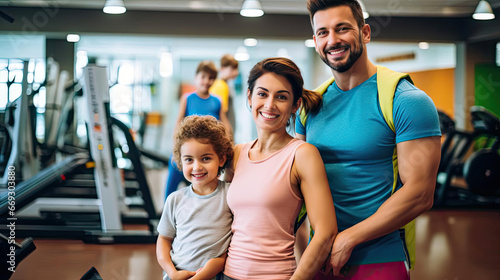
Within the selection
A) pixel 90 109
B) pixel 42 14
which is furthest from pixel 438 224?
pixel 42 14

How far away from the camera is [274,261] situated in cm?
121

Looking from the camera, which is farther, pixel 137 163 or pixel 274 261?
pixel 137 163

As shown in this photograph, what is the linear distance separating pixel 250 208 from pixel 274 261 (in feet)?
0.53

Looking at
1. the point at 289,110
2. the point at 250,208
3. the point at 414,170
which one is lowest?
the point at 250,208

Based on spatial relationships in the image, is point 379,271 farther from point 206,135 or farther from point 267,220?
point 206,135

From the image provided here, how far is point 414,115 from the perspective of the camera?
1.14 metres

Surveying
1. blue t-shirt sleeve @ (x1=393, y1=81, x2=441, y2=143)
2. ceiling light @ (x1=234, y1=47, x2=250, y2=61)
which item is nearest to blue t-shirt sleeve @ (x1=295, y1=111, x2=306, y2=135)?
blue t-shirt sleeve @ (x1=393, y1=81, x2=441, y2=143)

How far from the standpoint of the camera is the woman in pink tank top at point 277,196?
1169 millimetres

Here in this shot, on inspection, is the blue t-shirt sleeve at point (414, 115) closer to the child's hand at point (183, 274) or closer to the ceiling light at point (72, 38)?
the child's hand at point (183, 274)

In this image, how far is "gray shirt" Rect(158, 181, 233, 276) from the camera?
132 centimetres


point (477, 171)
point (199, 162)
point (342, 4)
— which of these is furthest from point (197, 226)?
point (477, 171)

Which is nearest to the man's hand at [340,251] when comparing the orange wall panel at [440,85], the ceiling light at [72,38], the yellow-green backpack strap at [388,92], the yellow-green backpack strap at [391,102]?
the yellow-green backpack strap at [391,102]

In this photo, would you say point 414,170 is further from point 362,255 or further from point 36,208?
point 36,208

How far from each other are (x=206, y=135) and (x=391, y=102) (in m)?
0.57
